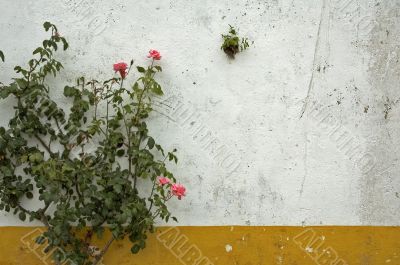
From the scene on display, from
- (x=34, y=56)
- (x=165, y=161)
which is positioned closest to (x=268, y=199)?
(x=165, y=161)

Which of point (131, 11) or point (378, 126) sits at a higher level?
point (378, 126)

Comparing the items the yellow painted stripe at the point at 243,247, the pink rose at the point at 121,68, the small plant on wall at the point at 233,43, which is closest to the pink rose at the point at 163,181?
the yellow painted stripe at the point at 243,247

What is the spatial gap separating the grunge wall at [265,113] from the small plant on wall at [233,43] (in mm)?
47

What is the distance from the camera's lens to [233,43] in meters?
3.15

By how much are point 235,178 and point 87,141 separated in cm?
99

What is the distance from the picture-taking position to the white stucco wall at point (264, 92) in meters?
3.18

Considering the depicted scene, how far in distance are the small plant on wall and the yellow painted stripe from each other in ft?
3.79

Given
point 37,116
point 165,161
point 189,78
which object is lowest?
point 37,116

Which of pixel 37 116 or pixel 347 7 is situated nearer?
pixel 37 116

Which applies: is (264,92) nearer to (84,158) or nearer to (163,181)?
(163,181)

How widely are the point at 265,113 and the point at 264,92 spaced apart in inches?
5.5

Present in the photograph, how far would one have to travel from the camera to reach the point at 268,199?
10.6 ft

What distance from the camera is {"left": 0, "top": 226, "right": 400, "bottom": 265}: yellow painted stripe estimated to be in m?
3.11

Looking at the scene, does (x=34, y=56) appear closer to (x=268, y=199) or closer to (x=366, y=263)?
(x=268, y=199)
